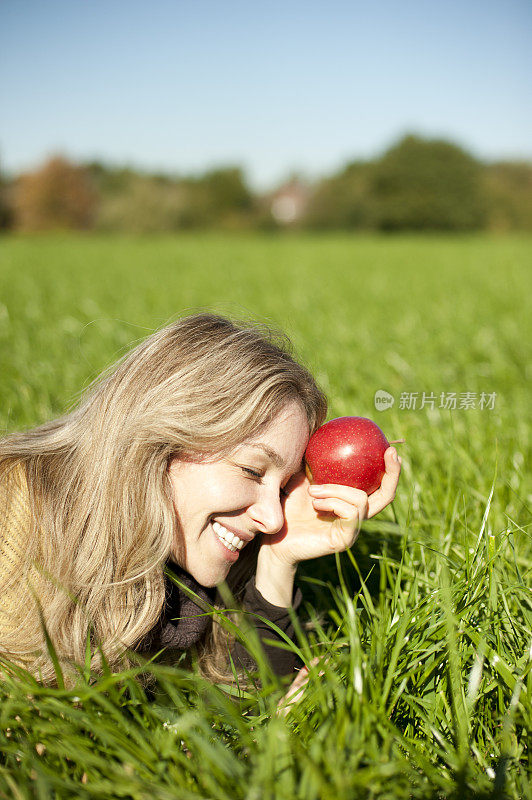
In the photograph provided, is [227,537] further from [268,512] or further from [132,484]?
[132,484]

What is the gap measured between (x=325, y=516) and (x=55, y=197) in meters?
80.3

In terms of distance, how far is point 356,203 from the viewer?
6078 cm

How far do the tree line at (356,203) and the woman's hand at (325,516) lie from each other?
60.2 metres

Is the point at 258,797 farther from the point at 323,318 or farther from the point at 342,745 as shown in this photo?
the point at 323,318

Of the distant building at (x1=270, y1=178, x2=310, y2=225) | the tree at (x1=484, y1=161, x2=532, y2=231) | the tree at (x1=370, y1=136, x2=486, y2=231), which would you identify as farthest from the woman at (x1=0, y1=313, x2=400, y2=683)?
the distant building at (x1=270, y1=178, x2=310, y2=225)

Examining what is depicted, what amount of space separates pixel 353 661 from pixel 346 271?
514 inches

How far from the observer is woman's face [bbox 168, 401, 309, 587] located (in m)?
1.58

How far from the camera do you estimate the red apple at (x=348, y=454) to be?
167cm

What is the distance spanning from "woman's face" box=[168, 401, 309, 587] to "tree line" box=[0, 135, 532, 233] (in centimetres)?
6037

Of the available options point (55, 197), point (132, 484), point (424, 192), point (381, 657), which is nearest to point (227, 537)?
point (132, 484)

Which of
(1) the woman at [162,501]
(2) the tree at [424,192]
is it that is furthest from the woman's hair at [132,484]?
(2) the tree at [424,192]

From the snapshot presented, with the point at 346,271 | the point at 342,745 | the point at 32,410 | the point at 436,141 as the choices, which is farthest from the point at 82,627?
the point at 436,141

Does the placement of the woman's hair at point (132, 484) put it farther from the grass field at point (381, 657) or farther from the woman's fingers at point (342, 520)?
the woman's fingers at point (342, 520)

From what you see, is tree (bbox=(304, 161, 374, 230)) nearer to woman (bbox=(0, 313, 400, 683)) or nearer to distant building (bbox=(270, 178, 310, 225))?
distant building (bbox=(270, 178, 310, 225))
